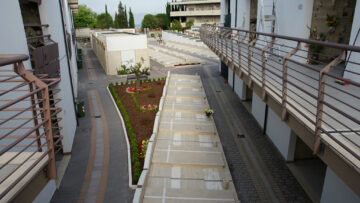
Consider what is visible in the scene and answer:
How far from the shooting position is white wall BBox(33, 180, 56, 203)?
339 inches

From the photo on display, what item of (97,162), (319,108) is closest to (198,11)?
(97,162)

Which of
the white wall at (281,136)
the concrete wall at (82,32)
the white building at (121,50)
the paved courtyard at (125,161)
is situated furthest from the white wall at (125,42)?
the concrete wall at (82,32)

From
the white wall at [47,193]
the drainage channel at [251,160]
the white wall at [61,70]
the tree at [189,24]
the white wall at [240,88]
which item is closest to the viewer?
the white wall at [47,193]

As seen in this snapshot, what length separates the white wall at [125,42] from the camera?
29953mm

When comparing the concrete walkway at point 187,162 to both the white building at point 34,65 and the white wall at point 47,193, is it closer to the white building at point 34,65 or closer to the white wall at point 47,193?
the white wall at point 47,193

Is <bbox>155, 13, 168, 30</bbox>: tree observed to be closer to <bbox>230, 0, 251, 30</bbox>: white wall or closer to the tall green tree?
the tall green tree

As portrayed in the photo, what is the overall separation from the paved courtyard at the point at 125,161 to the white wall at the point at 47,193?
0.30 metres

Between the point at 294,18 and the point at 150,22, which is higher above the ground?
the point at 150,22

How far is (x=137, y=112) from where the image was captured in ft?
58.3

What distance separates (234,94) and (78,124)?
12.3 meters

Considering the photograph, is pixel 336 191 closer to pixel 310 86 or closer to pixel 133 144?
pixel 310 86

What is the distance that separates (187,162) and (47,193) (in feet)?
17.7

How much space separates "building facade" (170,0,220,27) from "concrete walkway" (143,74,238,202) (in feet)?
211

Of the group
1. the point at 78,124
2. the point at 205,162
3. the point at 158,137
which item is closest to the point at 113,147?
the point at 158,137
